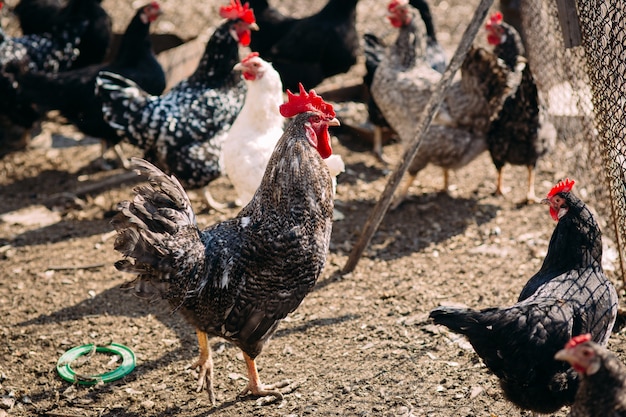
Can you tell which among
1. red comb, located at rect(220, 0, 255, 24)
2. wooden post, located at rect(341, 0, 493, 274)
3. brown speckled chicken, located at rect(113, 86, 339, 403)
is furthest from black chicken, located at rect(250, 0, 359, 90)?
brown speckled chicken, located at rect(113, 86, 339, 403)

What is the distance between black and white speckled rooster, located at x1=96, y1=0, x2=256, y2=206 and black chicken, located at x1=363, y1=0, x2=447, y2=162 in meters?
1.47

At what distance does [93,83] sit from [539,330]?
4988 mm

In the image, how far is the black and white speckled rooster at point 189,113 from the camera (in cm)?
546

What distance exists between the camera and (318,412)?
3566 mm

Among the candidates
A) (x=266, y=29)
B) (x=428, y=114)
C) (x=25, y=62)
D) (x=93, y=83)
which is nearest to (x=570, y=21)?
(x=428, y=114)

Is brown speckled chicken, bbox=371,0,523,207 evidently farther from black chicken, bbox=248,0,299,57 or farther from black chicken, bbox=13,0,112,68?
black chicken, bbox=13,0,112,68

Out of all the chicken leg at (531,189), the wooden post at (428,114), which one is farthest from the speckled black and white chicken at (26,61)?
the chicken leg at (531,189)

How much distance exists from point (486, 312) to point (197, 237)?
5.01 feet

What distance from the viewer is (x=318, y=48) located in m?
7.57

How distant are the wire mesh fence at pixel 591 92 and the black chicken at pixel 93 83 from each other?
153 inches

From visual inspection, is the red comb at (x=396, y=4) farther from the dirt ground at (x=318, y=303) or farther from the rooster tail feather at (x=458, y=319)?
the rooster tail feather at (x=458, y=319)

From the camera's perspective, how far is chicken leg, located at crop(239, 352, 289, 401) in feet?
12.1

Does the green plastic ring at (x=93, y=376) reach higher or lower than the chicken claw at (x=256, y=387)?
lower

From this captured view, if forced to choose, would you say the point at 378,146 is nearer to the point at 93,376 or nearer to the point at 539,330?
the point at 93,376
